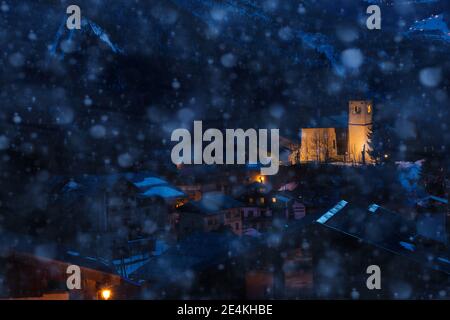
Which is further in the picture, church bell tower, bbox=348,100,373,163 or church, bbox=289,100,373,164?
church bell tower, bbox=348,100,373,163

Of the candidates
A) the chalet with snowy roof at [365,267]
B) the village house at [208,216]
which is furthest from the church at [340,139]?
the chalet with snowy roof at [365,267]

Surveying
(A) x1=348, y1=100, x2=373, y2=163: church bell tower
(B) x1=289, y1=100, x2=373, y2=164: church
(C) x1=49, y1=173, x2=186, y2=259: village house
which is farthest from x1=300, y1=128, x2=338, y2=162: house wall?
(C) x1=49, y1=173, x2=186, y2=259: village house

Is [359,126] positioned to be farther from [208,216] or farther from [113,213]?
[113,213]

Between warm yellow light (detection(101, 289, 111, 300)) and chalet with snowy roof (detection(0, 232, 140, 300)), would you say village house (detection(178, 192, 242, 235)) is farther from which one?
warm yellow light (detection(101, 289, 111, 300))

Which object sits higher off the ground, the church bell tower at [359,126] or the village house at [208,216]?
the church bell tower at [359,126]

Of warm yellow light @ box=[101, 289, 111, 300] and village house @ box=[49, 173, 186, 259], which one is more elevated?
village house @ box=[49, 173, 186, 259]

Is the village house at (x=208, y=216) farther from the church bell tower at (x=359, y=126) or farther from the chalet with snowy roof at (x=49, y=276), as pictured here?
the church bell tower at (x=359, y=126)

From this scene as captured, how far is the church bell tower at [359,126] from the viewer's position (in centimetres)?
1820

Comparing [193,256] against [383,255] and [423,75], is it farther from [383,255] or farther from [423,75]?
[423,75]

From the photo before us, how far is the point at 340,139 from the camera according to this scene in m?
19.0

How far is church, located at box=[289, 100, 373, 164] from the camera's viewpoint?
17.9 m

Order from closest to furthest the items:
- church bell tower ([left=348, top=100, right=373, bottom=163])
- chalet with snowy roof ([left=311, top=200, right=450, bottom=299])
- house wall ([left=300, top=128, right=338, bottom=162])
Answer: chalet with snowy roof ([left=311, top=200, right=450, bottom=299]), house wall ([left=300, top=128, right=338, bottom=162]), church bell tower ([left=348, top=100, right=373, bottom=163])

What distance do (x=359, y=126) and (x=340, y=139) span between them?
3.28 feet
